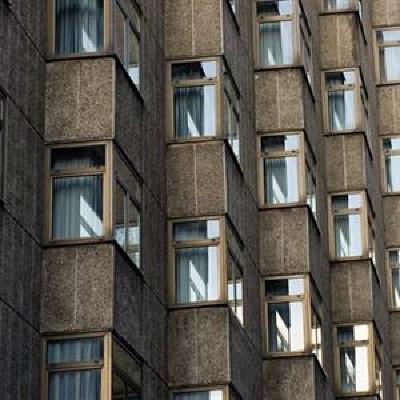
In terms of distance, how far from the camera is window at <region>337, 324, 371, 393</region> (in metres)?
41.9

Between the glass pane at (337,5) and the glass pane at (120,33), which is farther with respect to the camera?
the glass pane at (337,5)

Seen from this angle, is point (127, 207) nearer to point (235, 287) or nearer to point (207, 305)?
point (207, 305)

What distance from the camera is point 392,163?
51.5 meters

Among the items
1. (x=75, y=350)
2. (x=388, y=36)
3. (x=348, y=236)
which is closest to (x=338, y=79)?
(x=348, y=236)

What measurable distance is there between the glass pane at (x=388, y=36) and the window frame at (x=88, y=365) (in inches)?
1141

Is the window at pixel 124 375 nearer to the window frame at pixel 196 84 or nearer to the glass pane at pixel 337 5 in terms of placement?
the window frame at pixel 196 84

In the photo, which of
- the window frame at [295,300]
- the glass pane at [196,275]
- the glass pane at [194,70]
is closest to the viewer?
the glass pane at [196,275]

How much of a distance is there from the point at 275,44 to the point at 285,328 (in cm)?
693

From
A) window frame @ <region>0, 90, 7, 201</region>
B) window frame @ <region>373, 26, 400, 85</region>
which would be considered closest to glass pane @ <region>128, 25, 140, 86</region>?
window frame @ <region>0, 90, 7, 201</region>

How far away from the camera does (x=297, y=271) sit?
3712cm

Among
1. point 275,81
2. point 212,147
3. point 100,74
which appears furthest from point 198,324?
point 275,81

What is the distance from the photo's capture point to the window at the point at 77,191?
26672mm

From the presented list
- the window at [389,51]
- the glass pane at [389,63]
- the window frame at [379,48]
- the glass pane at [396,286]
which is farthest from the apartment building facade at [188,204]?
the window at [389,51]

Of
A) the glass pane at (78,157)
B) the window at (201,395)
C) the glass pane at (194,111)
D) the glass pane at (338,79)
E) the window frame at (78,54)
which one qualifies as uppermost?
the glass pane at (338,79)
